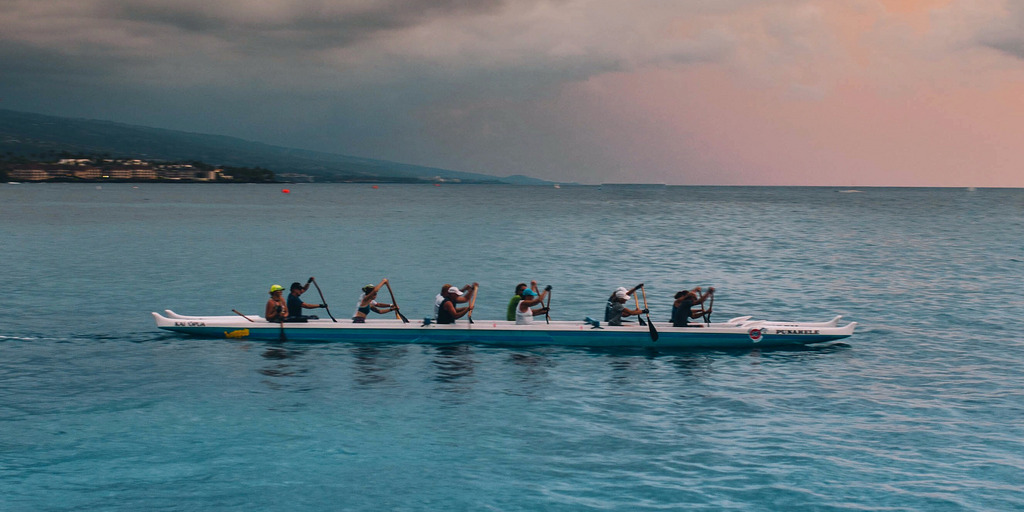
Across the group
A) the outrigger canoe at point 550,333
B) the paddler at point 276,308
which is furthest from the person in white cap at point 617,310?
the paddler at point 276,308

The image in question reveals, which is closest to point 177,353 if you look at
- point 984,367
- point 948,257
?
point 984,367

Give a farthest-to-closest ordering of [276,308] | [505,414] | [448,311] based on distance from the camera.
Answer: [276,308]
[448,311]
[505,414]

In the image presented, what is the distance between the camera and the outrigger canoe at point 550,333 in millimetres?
25656

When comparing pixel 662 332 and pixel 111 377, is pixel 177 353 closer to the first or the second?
pixel 111 377

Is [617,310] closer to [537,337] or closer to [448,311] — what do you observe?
[537,337]

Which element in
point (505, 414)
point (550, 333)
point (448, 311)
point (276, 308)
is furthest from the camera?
point (276, 308)

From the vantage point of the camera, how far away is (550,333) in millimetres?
25906

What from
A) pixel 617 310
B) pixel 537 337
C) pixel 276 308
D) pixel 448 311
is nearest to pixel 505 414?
pixel 537 337

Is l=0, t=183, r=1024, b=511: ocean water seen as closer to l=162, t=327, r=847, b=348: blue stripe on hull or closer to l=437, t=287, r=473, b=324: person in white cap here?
l=162, t=327, r=847, b=348: blue stripe on hull

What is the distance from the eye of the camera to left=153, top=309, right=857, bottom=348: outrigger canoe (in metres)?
25.7

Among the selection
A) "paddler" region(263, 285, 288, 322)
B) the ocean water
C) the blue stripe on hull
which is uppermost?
"paddler" region(263, 285, 288, 322)

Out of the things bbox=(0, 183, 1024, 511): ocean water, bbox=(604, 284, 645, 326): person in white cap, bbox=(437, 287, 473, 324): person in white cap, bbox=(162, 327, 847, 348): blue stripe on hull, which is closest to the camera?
bbox=(0, 183, 1024, 511): ocean water

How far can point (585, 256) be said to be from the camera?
62.6 meters

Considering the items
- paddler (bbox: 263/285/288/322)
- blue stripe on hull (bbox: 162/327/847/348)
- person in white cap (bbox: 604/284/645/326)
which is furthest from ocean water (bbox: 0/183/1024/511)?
person in white cap (bbox: 604/284/645/326)
